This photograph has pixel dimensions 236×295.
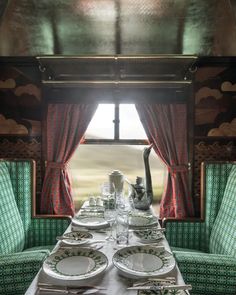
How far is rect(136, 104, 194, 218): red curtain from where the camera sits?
3.07 meters

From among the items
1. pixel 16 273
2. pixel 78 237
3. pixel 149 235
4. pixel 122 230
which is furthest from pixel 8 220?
pixel 149 235

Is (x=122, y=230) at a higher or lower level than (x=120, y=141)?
lower

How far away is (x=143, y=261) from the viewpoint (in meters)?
1.43

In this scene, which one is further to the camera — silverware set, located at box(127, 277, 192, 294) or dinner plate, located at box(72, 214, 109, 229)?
Answer: dinner plate, located at box(72, 214, 109, 229)

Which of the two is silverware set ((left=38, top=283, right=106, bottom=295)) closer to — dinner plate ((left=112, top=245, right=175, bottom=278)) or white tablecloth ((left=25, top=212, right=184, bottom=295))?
white tablecloth ((left=25, top=212, right=184, bottom=295))

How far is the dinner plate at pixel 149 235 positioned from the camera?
1.70 meters

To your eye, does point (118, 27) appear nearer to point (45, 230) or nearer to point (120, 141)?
point (120, 141)

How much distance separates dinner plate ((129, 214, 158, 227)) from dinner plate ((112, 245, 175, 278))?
425mm

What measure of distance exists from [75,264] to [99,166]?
6.66 feet

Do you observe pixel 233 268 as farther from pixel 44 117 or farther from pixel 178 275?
pixel 44 117

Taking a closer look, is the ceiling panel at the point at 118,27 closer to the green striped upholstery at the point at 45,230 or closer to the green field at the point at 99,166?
the green field at the point at 99,166

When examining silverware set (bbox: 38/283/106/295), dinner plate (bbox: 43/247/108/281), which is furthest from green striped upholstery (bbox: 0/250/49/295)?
silverware set (bbox: 38/283/106/295)

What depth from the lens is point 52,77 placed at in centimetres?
275

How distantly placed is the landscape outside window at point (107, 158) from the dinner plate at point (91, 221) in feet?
3.77
